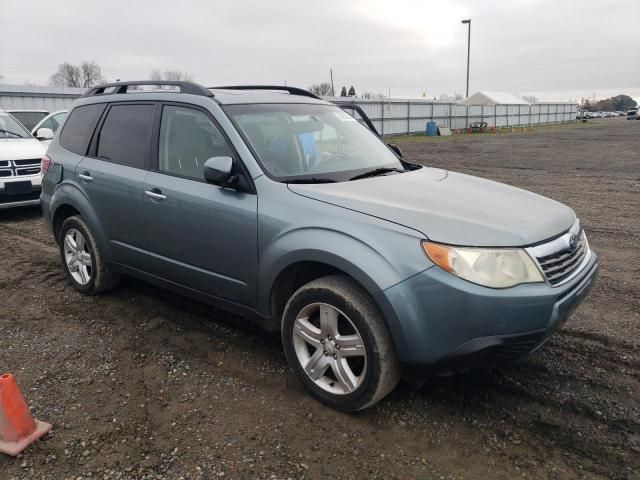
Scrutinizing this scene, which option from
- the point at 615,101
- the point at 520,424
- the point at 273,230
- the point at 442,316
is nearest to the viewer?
the point at 442,316

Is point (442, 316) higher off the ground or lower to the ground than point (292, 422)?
higher

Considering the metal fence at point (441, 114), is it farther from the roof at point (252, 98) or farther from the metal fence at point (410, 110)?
the roof at point (252, 98)

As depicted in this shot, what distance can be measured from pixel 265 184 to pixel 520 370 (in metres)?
2.05

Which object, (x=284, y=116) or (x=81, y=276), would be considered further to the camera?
(x=81, y=276)

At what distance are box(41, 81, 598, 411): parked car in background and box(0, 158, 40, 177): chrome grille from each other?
4076 mm

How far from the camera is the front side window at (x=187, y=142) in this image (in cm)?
354

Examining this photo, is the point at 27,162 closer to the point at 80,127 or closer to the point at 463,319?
the point at 80,127

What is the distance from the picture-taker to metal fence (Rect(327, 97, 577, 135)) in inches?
1302

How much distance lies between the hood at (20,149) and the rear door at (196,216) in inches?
213

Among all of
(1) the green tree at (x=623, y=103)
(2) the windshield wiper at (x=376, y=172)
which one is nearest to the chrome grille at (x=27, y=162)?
(2) the windshield wiper at (x=376, y=172)

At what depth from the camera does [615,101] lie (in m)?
129

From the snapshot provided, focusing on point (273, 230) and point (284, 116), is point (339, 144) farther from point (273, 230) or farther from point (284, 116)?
point (273, 230)

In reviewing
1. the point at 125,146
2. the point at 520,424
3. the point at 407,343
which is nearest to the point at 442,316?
the point at 407,343

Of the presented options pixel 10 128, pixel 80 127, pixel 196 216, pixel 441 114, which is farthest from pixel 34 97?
pixel 441 114
